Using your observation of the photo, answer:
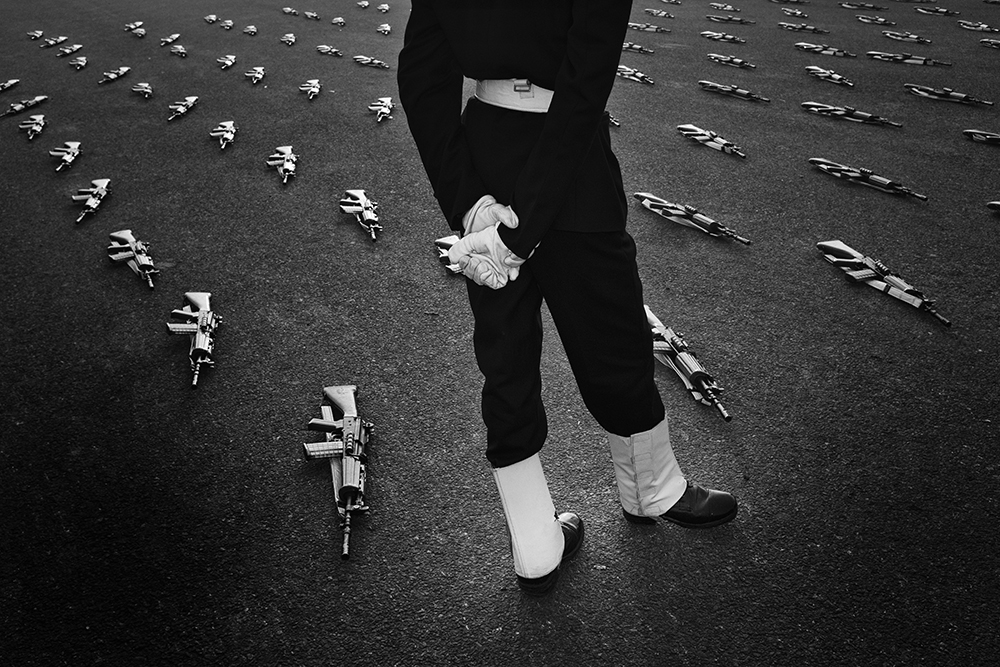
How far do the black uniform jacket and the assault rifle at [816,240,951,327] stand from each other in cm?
312

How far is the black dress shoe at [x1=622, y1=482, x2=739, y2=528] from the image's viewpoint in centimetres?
292

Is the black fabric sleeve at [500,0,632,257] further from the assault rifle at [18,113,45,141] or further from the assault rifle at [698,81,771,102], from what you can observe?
the assault rifle at [18,113,45,141]

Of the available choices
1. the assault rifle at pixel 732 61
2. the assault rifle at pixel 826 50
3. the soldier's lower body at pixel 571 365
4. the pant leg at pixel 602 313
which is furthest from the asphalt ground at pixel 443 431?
the assault rifle at pixel 826 50

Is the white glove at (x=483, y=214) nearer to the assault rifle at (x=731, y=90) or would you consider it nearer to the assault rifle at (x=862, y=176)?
the assault rifle at (x=862, y=176)

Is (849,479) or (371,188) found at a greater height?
(849,479)

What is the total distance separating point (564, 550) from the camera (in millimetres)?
2854

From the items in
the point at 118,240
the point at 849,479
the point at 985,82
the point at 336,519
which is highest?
the point at 985,82

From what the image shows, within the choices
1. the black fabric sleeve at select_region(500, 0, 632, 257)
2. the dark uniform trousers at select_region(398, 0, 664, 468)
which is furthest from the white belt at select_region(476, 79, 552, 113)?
the black fabric sleeve at select_region(500, 0, 632, 257)

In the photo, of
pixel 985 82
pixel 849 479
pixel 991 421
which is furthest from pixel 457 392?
pixel 985 82

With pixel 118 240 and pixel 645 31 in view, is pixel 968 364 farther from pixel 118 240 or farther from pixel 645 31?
pixel 645 31

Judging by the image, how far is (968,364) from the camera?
3.99 metres

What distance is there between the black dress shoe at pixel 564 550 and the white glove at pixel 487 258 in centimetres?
Result: 113

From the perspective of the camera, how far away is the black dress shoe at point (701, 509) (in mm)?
2920

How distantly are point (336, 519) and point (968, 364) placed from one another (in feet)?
11.9
